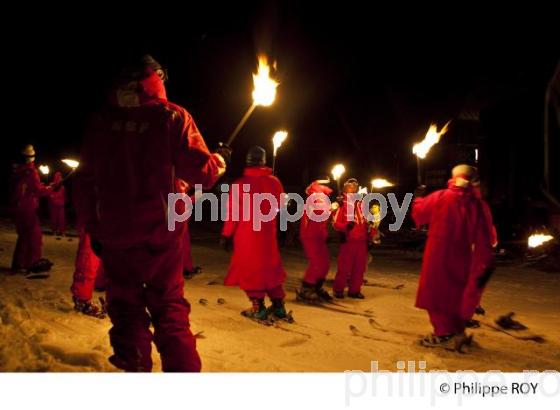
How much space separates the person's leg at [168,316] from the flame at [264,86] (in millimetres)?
2160

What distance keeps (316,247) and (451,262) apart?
284 cm

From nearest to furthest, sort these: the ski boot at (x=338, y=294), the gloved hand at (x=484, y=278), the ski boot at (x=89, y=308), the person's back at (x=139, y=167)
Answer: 1. the person's back at (x=139, y=167)
2. the gloved hand at (x=484, y=278)
3. the ski boot at (x=89, y=308)
4. the ski boot at (x=338, y=294)

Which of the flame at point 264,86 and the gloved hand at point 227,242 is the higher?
the flame at point 264,86

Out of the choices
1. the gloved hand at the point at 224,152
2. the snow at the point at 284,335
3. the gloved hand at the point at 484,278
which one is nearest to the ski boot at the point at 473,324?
the snow at the point at 284,335

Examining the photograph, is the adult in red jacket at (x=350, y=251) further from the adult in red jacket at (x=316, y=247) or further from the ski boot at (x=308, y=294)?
the ski boot at (x=308, y=294)

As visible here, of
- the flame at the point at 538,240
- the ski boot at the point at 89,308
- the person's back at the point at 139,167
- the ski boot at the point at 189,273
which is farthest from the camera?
the flame at the point at 538,240

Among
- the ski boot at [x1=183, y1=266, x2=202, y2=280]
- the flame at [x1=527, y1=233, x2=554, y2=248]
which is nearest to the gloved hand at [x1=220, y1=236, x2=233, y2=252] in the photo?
the ski boot at [x1=183, y1=266, x2=202, y2=280]

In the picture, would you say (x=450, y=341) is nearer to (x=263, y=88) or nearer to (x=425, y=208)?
(x=425, y=208)

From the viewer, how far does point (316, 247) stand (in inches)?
308

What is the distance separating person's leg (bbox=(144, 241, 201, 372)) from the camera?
10.8 ft

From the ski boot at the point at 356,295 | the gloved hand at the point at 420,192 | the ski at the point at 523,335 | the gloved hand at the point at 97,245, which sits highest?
the gloved hand at the point at 420,192

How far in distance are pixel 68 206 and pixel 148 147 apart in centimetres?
2436

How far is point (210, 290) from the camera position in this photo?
8.09 metres

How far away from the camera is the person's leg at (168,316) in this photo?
3293 mm
